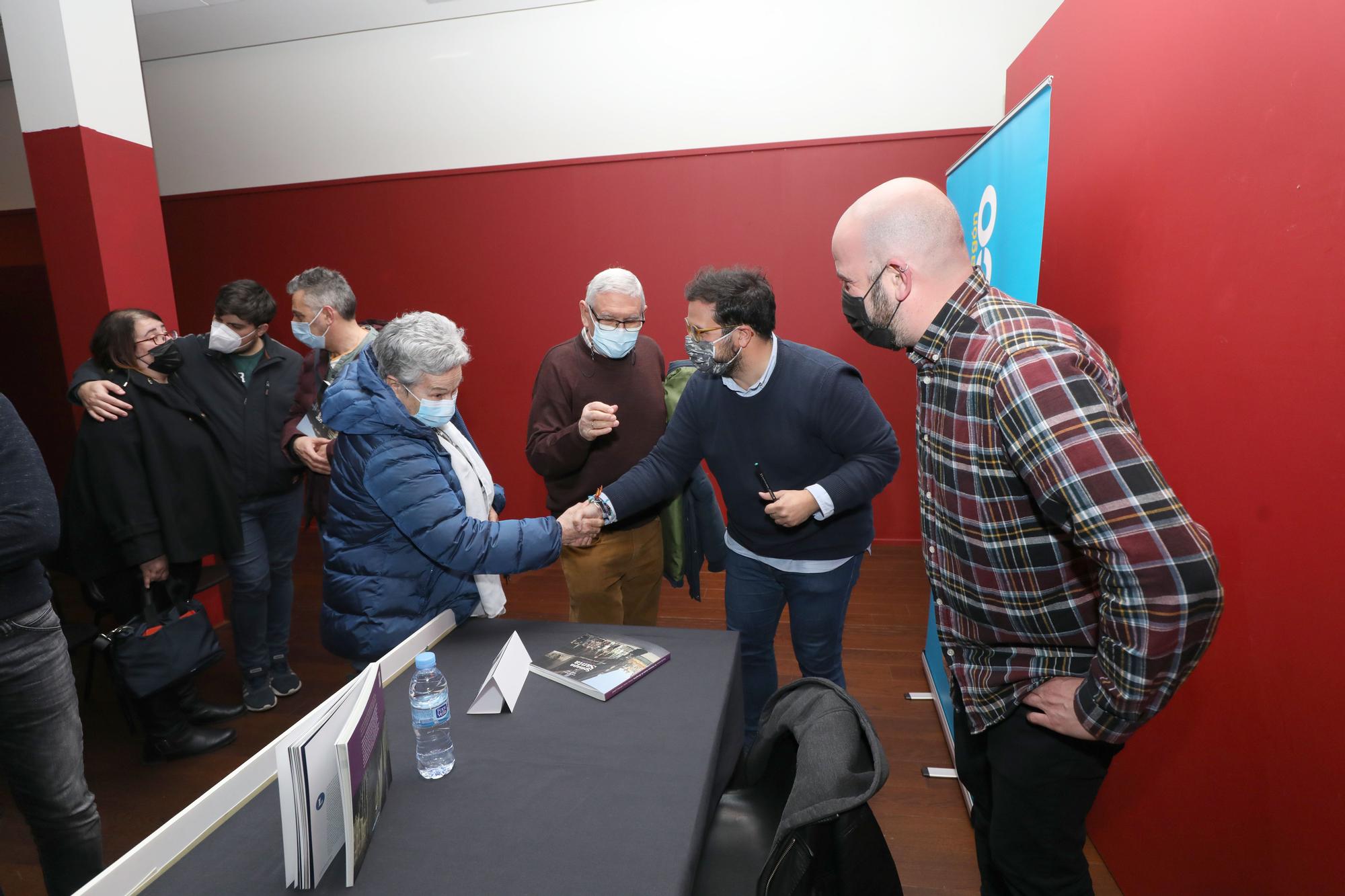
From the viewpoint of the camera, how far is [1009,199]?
6.62ft

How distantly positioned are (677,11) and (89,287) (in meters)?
3.42

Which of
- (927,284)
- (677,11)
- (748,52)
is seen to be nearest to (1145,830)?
(927,284)

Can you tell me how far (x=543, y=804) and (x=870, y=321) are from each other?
1.02 meters

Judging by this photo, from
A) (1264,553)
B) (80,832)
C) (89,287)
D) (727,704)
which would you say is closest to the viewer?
(1264,553)

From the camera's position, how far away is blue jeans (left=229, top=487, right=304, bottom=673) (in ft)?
9.15

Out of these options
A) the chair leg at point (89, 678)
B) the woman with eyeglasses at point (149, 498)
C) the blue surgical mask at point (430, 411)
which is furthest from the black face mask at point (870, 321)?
the chair leg at point (89, 678)

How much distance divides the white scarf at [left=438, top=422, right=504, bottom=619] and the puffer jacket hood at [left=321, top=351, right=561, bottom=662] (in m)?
0.05

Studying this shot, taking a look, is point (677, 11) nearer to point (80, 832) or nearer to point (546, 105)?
point (546, 105)

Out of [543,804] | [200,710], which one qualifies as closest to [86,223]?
[200,710]

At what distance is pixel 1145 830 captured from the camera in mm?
1685

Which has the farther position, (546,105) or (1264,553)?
(546,105)

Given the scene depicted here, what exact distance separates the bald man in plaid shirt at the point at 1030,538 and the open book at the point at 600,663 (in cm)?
64

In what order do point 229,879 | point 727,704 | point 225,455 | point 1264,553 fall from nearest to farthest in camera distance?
point 229,879, point 1264,553, point 727,704, point 225,455

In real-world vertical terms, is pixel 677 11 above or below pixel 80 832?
above
